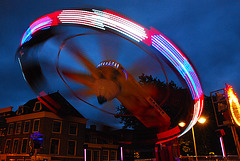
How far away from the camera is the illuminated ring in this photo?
323 inches

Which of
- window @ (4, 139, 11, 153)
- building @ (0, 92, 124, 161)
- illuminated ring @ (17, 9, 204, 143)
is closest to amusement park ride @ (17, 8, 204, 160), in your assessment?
illuminated ring @ (17, 9, 204, 143)

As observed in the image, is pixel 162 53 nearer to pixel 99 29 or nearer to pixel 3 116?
pixel 99 29

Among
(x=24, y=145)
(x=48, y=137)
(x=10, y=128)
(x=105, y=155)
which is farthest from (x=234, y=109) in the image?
(x=10, y=128)

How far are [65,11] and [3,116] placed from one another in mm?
38433

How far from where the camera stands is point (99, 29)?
8.12 metres

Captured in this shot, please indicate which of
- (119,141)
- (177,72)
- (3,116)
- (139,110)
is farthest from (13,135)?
(177,72)

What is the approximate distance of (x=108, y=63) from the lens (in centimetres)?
909

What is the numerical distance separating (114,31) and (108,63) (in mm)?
1579

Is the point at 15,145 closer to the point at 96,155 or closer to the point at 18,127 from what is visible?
the point at 18,127

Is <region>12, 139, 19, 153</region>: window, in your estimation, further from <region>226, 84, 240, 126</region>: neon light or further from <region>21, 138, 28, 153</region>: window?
<region>226, 84, 240, 126</region>: neon light

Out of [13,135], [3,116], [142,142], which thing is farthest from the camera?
[3,116]

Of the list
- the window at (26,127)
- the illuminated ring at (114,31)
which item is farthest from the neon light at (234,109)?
the window at (26,127)

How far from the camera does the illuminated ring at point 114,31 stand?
8.20 m

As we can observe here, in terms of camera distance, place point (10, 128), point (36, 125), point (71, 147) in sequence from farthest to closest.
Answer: point (10, 128) → point (71, 147) → point (36, 125)
